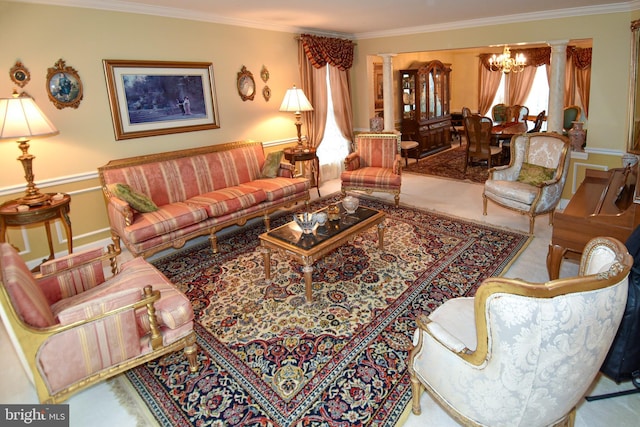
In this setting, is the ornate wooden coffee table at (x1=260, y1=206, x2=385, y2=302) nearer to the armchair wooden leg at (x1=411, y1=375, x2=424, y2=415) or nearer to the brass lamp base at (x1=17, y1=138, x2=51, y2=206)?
the armchair wooden leg at (x1=411, y1=375, x2=424, y2=415)

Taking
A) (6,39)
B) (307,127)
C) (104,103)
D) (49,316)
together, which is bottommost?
(49,316)

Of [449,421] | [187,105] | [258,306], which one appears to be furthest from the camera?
[187,105]

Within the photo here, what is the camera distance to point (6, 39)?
3.53m

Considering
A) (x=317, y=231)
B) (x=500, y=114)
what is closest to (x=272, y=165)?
(x=317, y=231)

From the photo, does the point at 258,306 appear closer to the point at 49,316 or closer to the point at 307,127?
the point at 49,316

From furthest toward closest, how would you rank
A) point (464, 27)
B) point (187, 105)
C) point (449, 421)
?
point (464, 27)
point (187, 105)
point (449, 421)

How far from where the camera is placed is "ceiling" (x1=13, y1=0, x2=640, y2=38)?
423 cm

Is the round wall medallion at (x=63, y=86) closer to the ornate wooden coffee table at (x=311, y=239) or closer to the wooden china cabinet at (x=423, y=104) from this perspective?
the ornate wooden coffee table at (x=311, y=239)

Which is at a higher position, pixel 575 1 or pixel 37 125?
pixel 575 1

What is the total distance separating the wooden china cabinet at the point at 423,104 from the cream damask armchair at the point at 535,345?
7.01 metres

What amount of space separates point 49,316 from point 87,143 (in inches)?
106

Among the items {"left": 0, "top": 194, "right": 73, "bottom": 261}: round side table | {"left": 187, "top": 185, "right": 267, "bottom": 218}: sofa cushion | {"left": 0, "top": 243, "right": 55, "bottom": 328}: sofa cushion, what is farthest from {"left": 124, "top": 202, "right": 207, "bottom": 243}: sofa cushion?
{"left": 0, "top": 243, "right": 55, "bottom": 328}: sofa cushion

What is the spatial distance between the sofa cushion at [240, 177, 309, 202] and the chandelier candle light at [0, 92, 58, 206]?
221 cm

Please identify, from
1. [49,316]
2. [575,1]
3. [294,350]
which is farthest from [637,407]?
[575,1]
